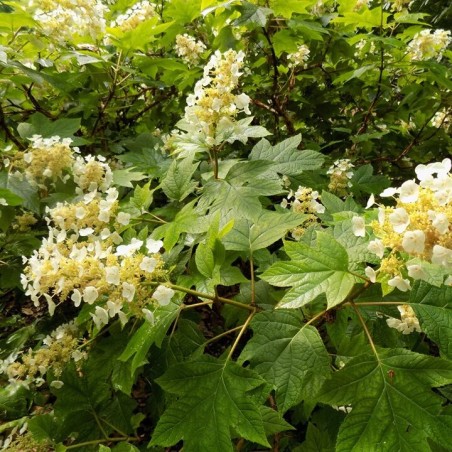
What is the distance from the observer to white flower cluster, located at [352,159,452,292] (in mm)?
1066

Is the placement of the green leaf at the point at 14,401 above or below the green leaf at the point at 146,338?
below

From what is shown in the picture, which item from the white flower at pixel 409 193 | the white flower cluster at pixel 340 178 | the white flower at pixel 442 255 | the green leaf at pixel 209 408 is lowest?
the white flower cluster at pixel 340 178

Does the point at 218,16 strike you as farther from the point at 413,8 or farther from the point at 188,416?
the point at 413,8

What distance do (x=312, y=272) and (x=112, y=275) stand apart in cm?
63

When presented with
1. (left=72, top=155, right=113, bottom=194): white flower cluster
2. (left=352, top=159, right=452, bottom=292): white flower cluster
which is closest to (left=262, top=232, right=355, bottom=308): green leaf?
(left=352, top=159, right=452, bottom=292): white flower cluster

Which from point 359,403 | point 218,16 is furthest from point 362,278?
point 218,16

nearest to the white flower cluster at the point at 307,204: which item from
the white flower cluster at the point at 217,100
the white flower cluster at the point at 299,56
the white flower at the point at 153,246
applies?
the white flower cluster at the point at 217,100

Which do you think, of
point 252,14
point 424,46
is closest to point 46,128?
point 252,14

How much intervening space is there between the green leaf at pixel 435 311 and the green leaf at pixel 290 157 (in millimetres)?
963

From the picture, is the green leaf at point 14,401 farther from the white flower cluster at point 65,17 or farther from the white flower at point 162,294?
the white flower cluster at point 65,17

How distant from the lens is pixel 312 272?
135cm

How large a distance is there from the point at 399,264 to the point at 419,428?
49 centimetres

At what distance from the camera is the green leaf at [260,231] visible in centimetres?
169

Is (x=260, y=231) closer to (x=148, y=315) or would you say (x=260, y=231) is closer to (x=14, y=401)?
(x=148, y=315)
